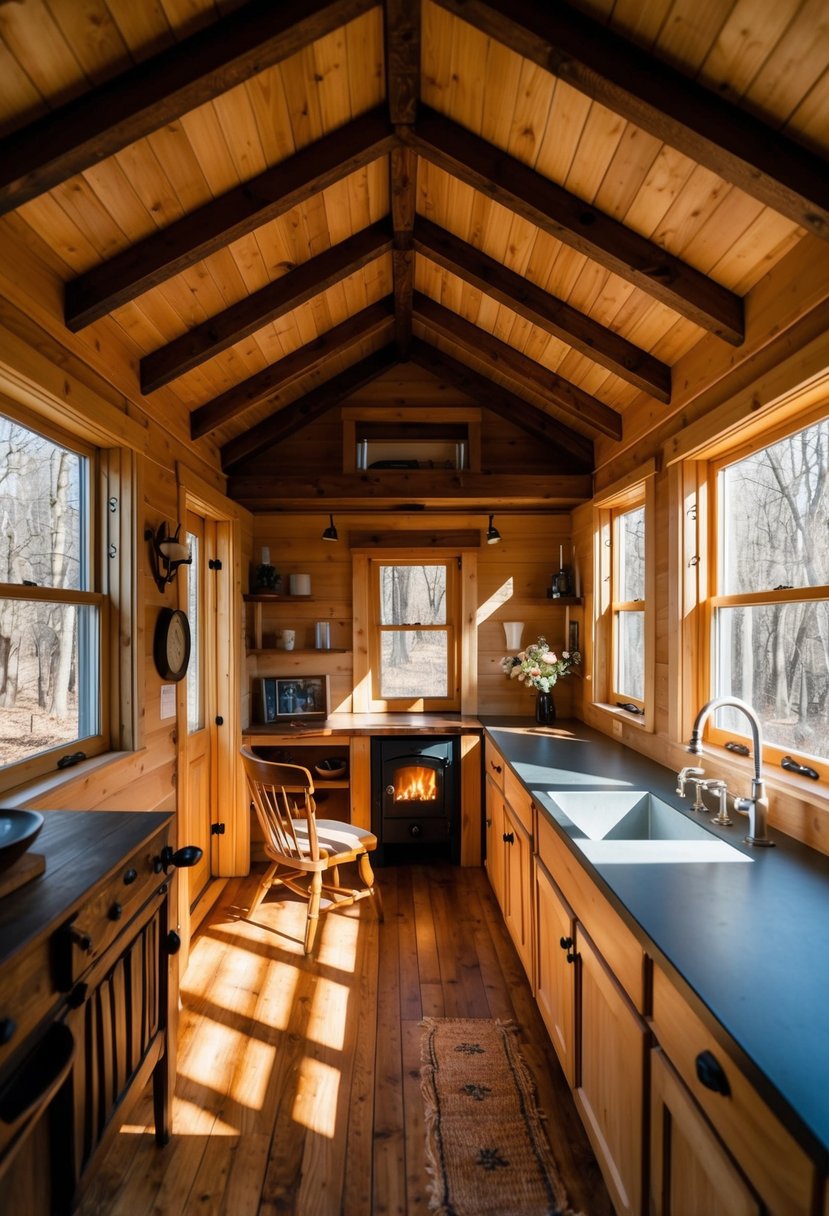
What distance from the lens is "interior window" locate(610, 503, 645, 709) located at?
9.85ft

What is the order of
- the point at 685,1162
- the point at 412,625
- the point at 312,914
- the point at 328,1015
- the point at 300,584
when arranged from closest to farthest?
the point at 685,1162
the point at 328,1015
the point at 312,914
the point at 300,584
the point at 412,625

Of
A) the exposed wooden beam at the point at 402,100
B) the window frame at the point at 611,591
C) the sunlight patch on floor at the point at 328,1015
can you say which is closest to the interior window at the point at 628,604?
the window frame at the point at 611,591

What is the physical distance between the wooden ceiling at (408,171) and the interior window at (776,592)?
0.50m

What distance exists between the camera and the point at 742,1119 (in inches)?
34.3

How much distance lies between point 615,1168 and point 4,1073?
1.33m

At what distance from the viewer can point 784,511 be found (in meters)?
1.88

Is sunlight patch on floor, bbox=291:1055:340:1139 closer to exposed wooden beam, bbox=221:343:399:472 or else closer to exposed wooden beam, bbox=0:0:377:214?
exposed wooden beam, bbox=0:0:377:214

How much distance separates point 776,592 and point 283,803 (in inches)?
84.7

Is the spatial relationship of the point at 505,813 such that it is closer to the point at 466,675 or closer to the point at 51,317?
the point at 466,675

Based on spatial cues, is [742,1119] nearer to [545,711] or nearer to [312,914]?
[312,914]

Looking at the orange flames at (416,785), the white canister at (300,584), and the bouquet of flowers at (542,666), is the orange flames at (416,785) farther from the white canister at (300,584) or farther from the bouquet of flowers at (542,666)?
the white canister at (300,584)

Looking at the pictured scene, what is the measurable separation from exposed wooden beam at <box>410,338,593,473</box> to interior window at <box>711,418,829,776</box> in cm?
141

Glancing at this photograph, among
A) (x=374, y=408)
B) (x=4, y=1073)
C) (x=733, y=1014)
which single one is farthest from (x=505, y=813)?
(x=374, y=408)

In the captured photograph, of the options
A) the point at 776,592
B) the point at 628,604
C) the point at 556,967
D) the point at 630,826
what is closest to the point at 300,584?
the point at 628,604
